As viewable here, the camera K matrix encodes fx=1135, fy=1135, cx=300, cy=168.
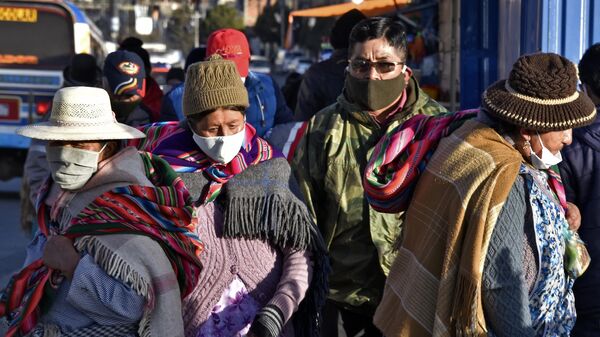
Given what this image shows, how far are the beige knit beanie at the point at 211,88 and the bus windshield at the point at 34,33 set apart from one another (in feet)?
37.5

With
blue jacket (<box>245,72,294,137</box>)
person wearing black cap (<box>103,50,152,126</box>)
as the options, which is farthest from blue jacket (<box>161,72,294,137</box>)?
person wearing black cap (<box>103,50,152,126</box>)

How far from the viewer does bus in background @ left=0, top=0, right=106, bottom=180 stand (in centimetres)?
1467

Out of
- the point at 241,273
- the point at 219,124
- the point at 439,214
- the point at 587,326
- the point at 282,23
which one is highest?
the point at 219,124

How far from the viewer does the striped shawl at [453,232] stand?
3.35 meters

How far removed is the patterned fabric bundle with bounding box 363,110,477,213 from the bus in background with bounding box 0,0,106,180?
11.4 m

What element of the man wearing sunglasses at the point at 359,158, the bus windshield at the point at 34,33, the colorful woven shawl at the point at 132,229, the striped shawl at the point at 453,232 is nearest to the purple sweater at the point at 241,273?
the colorful woven shawl at the point at 132,229

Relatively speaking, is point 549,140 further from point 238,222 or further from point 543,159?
point 238,222

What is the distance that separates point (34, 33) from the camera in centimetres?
1512

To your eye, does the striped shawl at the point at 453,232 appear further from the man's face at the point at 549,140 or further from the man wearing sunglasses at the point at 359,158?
the man wearing sunglasses at the point at 359,158

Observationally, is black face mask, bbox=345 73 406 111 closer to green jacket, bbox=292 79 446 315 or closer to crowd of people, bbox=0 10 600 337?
green jacket, bbox=292 79 446 315

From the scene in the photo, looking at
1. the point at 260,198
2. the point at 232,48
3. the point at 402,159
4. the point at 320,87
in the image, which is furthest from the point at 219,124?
the point at 320,87

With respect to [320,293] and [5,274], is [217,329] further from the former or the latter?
[5,274]

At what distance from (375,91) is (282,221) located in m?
1.05

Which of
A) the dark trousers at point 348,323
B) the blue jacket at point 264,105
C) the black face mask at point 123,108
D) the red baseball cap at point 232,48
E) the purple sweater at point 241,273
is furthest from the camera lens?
the black face mask at point 123,108
